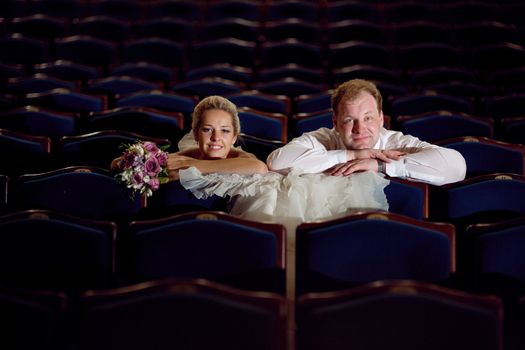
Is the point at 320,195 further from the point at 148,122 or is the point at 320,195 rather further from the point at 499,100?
the point at 499,100

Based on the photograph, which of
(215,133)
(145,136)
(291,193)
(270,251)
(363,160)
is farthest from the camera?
(145,136)

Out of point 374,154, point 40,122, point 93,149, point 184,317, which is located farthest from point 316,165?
point 40,122

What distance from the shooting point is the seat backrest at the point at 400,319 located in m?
1.08

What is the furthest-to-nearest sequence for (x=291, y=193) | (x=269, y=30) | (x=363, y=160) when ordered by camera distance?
(x=269, y=30)
(x=363, y=160)
(x=291, y=193)

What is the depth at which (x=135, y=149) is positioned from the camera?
1.72 metres

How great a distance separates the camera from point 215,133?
1908 mm

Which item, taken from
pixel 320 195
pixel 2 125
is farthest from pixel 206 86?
pixel 320 195

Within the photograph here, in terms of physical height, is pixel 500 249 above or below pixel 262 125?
below

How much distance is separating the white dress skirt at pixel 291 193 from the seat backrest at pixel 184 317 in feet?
1.85

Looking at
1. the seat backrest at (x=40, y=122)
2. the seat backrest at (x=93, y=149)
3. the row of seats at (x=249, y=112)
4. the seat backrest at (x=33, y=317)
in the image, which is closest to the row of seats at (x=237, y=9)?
the row of seats at (x=249, y=112)

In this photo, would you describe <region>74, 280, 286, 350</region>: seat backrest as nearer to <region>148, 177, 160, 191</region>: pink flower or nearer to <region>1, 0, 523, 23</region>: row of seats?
<region>148, 177, 160, 191</region>: pink flower

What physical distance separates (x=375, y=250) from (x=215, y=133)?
686 millimetres

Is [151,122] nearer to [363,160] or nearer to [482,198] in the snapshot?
[363,160]

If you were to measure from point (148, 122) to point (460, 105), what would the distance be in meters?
1.18
